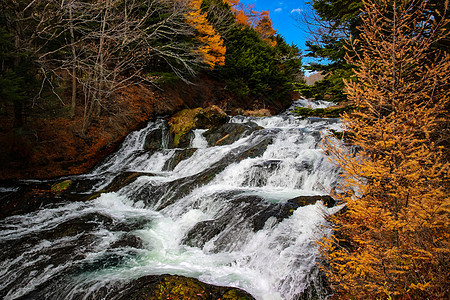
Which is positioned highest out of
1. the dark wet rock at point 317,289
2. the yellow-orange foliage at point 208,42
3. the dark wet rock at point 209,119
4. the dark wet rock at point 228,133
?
the yellow-orange foliage at point 208,42

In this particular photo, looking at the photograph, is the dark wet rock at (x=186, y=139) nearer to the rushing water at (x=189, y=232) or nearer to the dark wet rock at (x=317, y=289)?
the rushing water at (x=189, y=232)

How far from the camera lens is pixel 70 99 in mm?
14938

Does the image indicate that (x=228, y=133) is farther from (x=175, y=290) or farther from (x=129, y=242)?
(x=175, y=290)

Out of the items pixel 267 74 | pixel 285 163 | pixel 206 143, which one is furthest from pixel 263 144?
pixel 267 74

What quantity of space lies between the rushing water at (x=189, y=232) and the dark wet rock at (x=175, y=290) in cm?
33

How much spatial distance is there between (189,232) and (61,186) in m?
6.55

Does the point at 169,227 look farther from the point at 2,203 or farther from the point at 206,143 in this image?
the point at 206,143

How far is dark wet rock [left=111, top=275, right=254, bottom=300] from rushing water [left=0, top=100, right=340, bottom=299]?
33 centimetres

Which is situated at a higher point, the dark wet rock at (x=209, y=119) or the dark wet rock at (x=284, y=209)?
the dark wet rock at (x=209, y=119)

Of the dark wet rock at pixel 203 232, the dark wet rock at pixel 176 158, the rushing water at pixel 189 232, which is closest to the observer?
the rushing water at pixel 189 232

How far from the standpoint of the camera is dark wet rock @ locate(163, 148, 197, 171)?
11.2 meters

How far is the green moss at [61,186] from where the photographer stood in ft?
29.5

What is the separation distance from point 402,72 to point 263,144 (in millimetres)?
7135

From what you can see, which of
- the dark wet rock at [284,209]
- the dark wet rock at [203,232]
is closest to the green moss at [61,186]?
the dark wet rock at [203,232]
